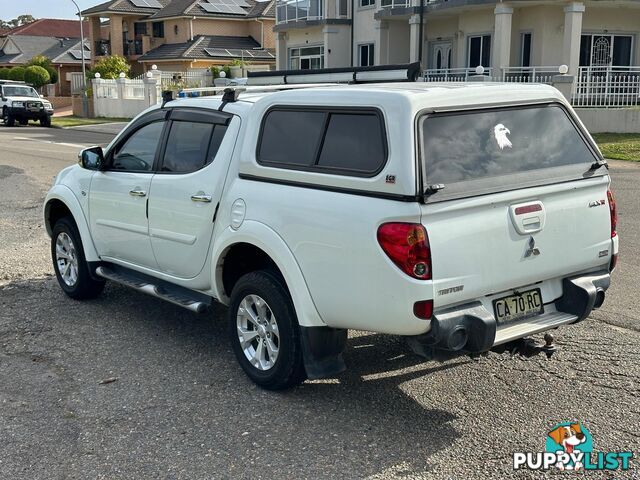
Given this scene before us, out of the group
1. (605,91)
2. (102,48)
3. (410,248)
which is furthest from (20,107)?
(410,248)

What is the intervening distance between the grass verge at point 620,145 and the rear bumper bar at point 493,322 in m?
15.2

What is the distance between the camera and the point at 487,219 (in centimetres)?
433

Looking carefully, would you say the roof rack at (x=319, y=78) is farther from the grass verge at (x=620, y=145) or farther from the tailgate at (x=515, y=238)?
the grass verge at (x=620, y=145)

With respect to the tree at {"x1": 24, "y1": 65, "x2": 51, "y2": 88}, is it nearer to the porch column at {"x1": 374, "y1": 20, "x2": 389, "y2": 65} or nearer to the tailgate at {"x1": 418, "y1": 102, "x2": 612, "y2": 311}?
the porch column at {"x1": 374, "y1": 20, "x2": 389, "y2": 65}

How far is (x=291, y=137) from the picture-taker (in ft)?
16.2

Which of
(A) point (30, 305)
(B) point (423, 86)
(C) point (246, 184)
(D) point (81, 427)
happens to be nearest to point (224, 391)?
(D) point (81, 427)

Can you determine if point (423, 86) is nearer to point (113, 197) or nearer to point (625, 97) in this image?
point (113, 197)

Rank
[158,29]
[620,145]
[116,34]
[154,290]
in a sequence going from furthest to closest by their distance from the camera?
[116,34], [158,29], [620,145], [154,290]

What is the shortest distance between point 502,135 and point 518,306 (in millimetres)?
1002

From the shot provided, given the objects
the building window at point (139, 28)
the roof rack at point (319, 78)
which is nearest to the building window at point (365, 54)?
the building window at point (139, 28)

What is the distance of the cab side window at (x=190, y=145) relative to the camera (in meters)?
5.55

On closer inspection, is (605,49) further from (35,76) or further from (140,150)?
(35,76)

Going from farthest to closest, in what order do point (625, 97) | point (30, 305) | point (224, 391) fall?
point (625, 97), point (30, 305), point (224, 391)

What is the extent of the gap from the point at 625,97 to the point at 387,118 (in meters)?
22.7
